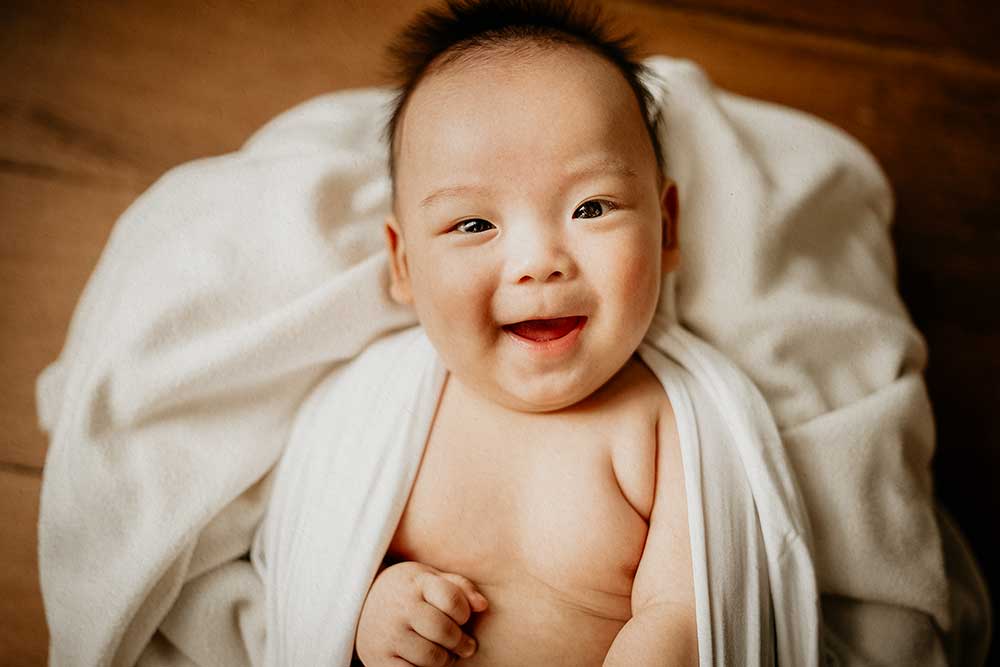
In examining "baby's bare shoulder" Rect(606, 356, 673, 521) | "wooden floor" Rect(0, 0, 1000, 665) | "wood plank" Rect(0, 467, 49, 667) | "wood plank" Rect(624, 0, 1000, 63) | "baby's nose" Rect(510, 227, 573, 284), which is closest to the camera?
"baby's nose" Rect(510, 227, 573, 284)

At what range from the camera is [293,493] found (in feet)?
2.91

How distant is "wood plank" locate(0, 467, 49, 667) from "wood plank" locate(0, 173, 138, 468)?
4 centimetres

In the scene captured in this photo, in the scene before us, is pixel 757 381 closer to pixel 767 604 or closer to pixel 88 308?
pixel 767 604

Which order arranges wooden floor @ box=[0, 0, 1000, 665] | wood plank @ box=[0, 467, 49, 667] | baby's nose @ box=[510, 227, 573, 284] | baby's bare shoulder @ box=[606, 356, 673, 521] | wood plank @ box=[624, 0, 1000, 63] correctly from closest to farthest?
baby's nose @ box=[510, 227, 573, 284]
baby's bare shoulder @ box=[606, 356, 673, 521]
wood plank @ box=[0, 467, 49, 667]
wooden floor @ box=[0, 0, 1000, 665]
wood plank @ box=[624, 0, 1000, 63]

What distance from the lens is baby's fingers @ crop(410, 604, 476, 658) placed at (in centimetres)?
77

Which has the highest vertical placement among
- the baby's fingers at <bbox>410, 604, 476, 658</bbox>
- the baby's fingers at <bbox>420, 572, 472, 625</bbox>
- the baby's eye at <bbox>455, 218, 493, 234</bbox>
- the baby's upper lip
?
the baby's eye at <bbox>455, 218, 493, 234</bbox>

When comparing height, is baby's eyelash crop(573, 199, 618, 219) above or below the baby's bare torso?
above

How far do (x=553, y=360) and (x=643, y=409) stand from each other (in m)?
0.15

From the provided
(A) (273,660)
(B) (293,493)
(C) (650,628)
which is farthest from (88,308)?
(C) (650,628)

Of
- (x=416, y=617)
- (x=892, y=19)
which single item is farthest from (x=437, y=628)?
(x=892, y=19)

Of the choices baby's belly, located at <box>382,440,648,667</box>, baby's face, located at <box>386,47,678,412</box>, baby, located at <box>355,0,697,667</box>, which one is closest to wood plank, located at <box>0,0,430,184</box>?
baby, located at <box>355,0,697,667</box>

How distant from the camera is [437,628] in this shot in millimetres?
769

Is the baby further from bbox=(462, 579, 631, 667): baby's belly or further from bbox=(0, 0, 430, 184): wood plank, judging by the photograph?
bbox=(0, 0, 430, 184): wood plank

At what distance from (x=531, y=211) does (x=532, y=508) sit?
0.32 m
